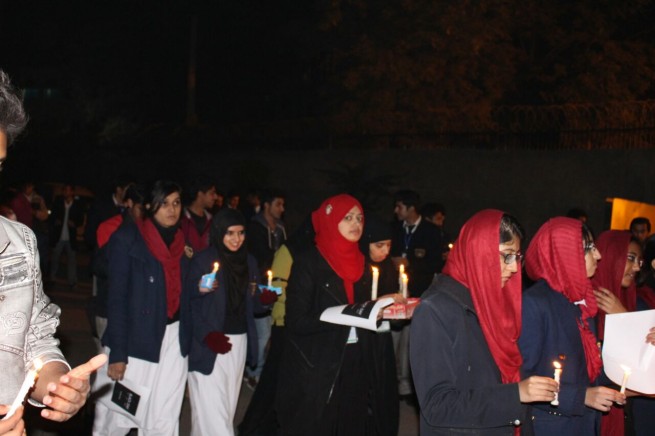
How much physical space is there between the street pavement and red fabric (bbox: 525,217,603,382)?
3.54 metres

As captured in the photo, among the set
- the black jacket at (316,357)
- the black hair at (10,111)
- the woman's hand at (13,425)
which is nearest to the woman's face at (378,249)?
the black jacket at (316,357)

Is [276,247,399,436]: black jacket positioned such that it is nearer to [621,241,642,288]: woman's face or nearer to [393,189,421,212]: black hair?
[621,241,642,288]: woman's face

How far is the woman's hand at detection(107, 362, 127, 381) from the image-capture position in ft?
20.2

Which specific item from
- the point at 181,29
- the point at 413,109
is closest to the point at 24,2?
the point at 181,29

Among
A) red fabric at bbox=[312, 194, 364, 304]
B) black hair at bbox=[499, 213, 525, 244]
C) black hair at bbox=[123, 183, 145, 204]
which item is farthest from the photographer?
black hair at bbox=[123, 183, 145, 204]

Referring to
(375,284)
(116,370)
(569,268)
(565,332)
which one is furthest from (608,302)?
(116,370)

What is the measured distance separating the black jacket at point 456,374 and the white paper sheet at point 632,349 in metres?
1.06

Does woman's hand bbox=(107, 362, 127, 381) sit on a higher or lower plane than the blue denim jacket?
lower

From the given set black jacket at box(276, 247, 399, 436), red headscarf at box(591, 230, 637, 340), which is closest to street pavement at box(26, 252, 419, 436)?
black jacket at box(276, 247, 399, 436)

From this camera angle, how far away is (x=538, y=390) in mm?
3674

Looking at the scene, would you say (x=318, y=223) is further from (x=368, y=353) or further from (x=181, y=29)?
(x=181, y=29)

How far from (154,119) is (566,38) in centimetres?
2260

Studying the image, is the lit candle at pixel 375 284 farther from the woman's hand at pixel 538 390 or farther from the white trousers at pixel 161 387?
the woman's hand at pixel 538 390

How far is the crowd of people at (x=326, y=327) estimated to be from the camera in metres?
3.69
